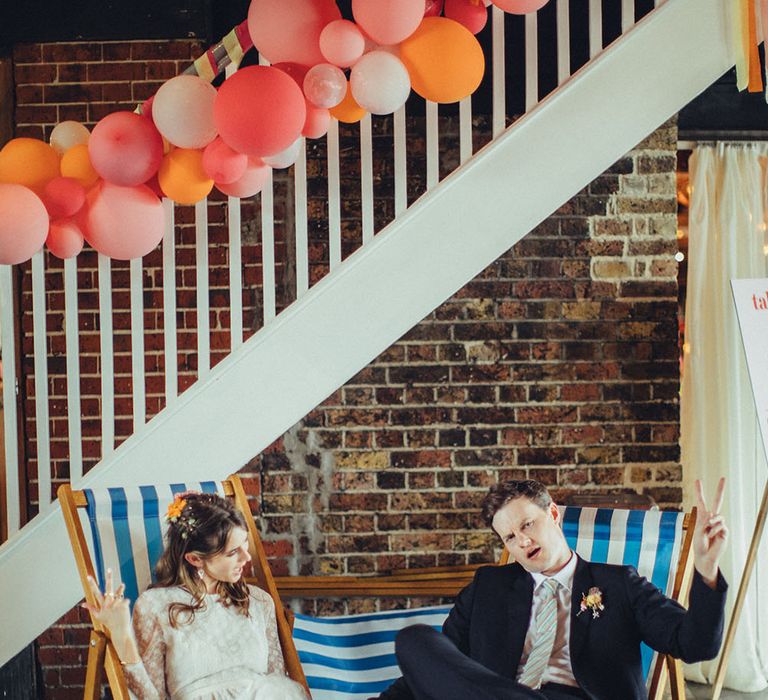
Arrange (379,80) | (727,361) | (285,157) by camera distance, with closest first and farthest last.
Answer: (379,80), (285,157), (727,361)

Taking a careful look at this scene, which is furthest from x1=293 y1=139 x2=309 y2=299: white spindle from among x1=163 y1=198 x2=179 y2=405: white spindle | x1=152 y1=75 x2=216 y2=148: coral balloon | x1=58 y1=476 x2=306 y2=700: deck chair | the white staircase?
x1=58 y1=476 x2=306 y2=700: deck chair

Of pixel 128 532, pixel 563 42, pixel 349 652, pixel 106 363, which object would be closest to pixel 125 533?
pixel 128 532

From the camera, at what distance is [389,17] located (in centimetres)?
208

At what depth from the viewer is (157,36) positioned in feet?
10.7

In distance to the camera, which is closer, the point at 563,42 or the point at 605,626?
the point at 605,626

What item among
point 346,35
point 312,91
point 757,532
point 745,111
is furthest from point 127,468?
point 745,111

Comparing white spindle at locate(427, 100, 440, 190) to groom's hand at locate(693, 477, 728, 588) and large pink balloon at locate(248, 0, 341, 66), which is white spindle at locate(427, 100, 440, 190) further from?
groom's hand at locate(693, 477, 728, 588)

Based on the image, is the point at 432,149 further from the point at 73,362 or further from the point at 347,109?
the point at 73,362

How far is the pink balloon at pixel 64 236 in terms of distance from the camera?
233 centimetres

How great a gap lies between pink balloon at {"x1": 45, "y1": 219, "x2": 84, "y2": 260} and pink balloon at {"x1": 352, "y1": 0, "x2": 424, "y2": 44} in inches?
37.2

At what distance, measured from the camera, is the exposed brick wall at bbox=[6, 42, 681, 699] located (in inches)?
132

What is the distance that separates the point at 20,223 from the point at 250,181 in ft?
2.01

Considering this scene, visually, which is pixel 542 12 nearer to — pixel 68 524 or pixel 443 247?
pixel 443 247

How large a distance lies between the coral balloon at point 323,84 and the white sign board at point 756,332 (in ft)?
4.50
